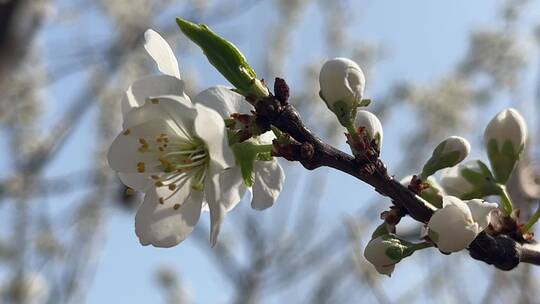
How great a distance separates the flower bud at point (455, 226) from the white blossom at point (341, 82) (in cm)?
23

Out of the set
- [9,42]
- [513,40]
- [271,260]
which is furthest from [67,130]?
[513,40]

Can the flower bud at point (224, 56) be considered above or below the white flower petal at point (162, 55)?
above

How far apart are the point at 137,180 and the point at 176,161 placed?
0.07 metres

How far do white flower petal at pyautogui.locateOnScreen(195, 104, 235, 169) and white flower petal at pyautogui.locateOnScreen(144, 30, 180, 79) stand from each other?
0.39ft

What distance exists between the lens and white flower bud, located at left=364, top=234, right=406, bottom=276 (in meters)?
1.01

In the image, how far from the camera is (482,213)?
997mm

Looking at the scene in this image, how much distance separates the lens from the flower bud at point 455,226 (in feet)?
3.07

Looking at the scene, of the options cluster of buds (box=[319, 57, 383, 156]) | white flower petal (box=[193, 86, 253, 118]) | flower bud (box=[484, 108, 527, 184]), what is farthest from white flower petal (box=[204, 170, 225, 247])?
flower bud (box=[484, 108, 527, 184])

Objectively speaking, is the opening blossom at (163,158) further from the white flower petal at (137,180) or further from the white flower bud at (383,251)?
the white flower bud at (383,251)

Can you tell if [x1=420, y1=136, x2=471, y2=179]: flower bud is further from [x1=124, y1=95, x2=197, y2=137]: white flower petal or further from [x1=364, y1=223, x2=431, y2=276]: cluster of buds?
[x1=124, y1=95, x2=197, y2=137]: white flower petal

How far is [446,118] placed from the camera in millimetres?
6332

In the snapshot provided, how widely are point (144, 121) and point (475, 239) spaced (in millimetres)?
551

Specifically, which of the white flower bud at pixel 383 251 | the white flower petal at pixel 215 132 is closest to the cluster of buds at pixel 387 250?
the white flower bud at pixel 383 251

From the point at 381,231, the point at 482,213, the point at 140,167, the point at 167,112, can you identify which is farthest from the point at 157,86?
the point at 482,213
